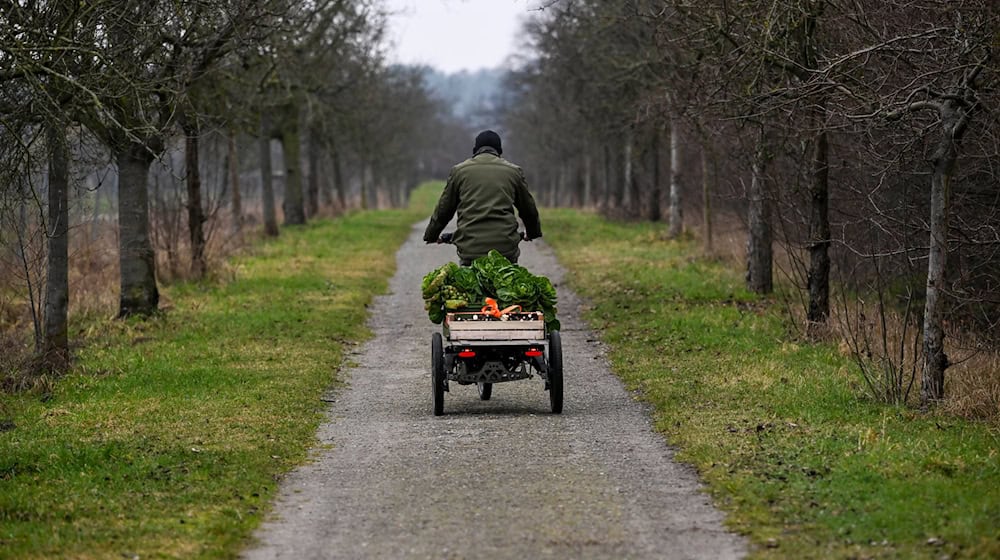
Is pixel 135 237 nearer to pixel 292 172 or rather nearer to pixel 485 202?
pixel 485 202

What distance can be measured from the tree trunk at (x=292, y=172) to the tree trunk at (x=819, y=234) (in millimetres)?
25876

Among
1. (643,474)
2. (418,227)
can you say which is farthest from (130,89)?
(418,227)

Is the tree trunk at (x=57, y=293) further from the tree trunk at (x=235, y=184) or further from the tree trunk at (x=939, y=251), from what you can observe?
the tree trunk at (x=235, y=184)

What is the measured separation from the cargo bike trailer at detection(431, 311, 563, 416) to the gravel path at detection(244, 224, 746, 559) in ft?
1.16

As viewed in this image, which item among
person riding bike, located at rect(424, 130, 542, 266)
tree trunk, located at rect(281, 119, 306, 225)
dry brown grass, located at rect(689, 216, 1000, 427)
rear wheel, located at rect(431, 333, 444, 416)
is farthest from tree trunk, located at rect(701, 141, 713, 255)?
tree trunk, located at rect(281, 119, 306, 225)

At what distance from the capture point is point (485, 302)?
1086 cm

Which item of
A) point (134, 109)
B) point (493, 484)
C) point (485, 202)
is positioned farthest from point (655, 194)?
point (493, 484)

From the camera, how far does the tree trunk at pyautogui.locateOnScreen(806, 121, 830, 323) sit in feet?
49.0

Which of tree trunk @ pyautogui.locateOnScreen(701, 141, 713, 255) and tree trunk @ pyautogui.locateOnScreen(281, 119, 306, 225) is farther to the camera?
tree trunk @ pyautogui.locateOnScreen(281, 119, 306, 225)

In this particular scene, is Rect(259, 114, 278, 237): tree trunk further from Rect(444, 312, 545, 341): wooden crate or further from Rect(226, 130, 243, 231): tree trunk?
Rect(444, 312, 545, 341): wooden crate

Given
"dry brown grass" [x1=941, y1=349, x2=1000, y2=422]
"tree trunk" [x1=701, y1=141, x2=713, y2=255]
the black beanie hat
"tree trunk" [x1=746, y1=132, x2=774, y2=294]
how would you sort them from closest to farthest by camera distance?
"dry brown grass" [x1=941, y1=349, x2=1000, y2=422] < the black beanie hat < "tree trunk" [x1=746, y1=132, x2=774, y2=294] < "tree trunk" [x1=701, y1=141, x2=713, y2=255]

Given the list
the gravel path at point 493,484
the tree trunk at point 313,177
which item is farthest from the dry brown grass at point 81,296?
the tree trunk at point 313,177

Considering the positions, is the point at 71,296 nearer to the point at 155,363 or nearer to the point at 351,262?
the point at 155,363

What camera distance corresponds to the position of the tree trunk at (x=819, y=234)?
49.0ft
